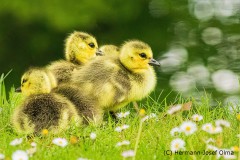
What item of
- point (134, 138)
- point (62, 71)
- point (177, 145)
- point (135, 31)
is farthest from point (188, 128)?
point (135, 31)

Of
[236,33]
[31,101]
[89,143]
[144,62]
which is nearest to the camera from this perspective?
[89,143]

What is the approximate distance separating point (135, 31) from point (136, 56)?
379cm

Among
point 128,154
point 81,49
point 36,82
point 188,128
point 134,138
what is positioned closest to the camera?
point 128,154

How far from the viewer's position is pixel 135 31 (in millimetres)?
8172

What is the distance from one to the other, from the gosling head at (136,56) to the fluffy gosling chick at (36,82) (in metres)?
0.46

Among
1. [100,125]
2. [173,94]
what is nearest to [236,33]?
[173,94]

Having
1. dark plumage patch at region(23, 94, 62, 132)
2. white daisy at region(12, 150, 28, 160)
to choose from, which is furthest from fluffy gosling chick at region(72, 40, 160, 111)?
white daisy at region(12, 150, 28, 160)

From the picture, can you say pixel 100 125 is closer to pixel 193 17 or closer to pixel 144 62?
pixel 144 62

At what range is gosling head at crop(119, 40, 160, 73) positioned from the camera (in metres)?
4.38

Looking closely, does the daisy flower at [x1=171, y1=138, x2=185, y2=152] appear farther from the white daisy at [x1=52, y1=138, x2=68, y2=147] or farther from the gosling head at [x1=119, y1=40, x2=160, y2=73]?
the gosling head at [x1=119, y1=40, x2=160, y2=73]

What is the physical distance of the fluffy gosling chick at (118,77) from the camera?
4266 mm

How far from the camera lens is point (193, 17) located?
830 cm

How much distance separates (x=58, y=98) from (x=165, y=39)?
421cm

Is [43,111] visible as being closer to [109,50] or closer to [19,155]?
[19,155]
